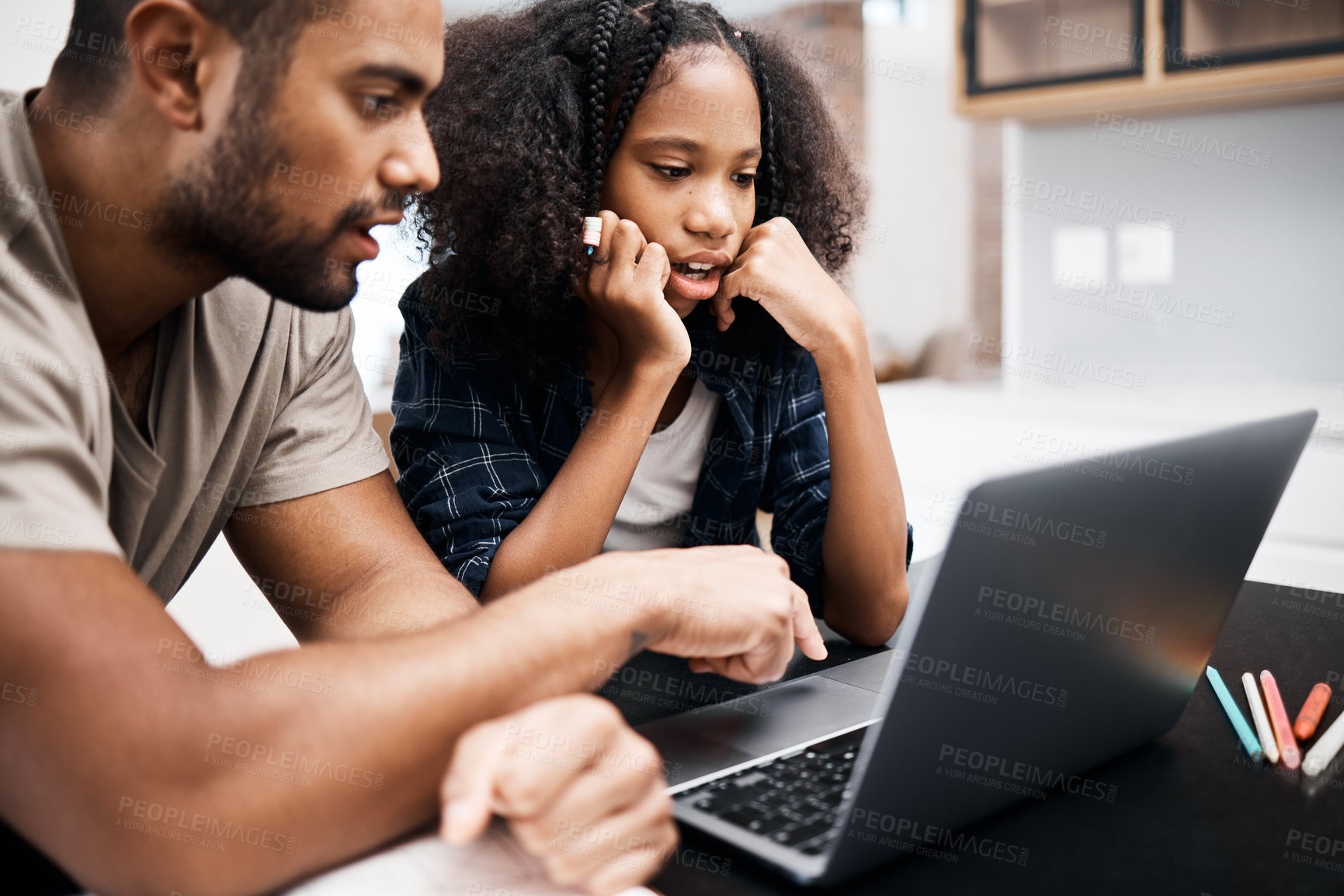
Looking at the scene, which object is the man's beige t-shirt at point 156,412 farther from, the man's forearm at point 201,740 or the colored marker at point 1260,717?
the colored marker at point 1260,717

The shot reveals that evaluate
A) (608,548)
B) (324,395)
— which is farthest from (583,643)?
(608,548)

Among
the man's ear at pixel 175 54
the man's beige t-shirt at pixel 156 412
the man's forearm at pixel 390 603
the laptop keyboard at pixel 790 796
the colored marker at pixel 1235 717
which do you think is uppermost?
the man's ear at pixel 175 54

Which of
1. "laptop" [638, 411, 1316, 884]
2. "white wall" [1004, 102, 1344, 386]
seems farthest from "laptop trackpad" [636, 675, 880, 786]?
"white wall" [1004, 102, 1344, 386]

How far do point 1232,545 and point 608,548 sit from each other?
0.79m

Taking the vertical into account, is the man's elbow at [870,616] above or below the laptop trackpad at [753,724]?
→ below

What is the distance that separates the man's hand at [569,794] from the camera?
1.71ft

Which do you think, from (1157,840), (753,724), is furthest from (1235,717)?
(753,724)

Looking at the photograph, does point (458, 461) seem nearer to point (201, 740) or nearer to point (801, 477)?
point (801, 477)

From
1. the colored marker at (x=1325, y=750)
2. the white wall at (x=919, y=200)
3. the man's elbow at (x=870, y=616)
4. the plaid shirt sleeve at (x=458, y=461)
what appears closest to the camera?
the colored marker at (x=1325, y=750)

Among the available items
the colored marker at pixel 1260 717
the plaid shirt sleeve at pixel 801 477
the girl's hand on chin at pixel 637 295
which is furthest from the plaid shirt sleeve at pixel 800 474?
the colored marker at pixel 1260 717

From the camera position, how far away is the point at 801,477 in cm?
131

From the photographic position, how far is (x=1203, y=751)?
2.19 feet

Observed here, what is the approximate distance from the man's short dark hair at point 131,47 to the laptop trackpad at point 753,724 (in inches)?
20.8

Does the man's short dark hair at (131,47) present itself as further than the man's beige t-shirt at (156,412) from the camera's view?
Yes
